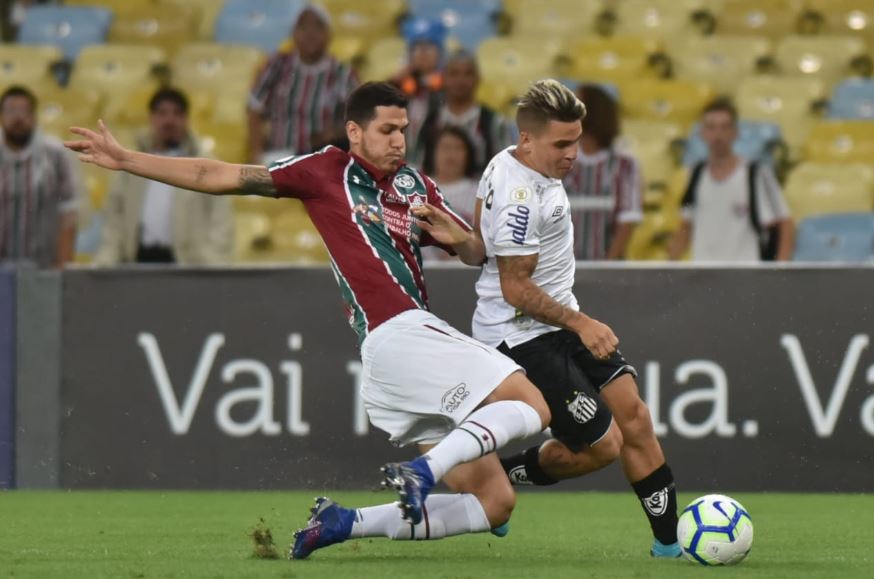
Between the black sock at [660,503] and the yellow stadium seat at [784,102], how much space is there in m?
7.37

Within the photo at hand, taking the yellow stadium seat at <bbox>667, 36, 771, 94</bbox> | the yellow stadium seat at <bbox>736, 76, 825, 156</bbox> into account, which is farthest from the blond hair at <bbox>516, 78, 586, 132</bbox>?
the yellow stadium seat at <bbox>667, 36, 771, 94</bbox>

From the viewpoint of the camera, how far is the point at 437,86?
451 inches

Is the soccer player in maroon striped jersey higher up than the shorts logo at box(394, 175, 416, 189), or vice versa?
the shorts logo at box(394, 175, 416, 189)

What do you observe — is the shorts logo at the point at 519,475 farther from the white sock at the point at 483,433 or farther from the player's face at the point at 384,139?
the player's face at the point at 384,139

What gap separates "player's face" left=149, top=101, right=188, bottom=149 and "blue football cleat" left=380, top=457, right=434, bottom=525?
212 inches

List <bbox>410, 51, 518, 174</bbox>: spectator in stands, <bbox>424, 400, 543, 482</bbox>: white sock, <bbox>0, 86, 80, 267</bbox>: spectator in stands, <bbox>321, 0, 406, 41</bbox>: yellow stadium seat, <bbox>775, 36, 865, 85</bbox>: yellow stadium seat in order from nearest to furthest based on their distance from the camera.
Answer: <bbox>424, 400, 543, 482</bbox>: white sock < <bbox>410, 51, 518, 174</bbox>: spectator in stands < <bbox>0, 86, 80, 267</bbox>: spectator in stands < <bbox>775, 36, 865, 85</bbox>: yellow stadium seat < <bbox>321, 0, 406, 41</bbox>: yellow stadium seat

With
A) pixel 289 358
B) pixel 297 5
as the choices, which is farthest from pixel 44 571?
pixel 297 5

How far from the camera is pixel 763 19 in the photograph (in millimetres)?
14859

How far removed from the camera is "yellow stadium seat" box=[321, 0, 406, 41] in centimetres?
1532

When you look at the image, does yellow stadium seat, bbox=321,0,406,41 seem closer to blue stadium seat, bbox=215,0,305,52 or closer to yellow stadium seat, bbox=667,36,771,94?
blue stadium seat, bbox=215,0,305,52

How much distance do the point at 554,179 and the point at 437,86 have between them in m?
4.71

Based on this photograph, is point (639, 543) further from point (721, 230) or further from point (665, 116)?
point (665, 116)

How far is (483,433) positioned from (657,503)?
3.40ft

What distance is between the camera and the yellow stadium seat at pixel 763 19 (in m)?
14.9
